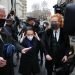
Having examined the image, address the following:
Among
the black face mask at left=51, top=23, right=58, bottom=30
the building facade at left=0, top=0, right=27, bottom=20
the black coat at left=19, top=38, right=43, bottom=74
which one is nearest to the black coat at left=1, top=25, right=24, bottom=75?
the building facade at left=0, top=0, right=27, bottom=20

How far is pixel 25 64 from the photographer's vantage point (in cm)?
745

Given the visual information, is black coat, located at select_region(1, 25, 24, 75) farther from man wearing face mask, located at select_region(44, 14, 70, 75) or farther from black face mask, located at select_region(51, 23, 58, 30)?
black face mask, located at select_region(51, 23, 58, 30)

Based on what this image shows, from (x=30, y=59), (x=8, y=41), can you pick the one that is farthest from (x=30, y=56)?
(x=8, y=41)

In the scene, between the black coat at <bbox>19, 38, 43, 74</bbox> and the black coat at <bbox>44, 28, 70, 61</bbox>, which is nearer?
the black coat at <bbox>44, 28, 70, 61</bbox>

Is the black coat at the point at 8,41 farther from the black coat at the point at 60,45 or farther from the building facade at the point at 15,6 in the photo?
the black coat at the point at 60,45

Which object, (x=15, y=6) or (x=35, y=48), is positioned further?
(x=15, y=6)

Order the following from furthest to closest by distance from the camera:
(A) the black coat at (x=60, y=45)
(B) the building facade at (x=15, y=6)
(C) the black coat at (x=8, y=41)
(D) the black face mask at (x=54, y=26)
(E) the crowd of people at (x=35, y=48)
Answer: (B) the building facade at (x=15, y=6) < (D) the black face mask at (x=54, y=26) < (A) the black coat at (x=60, y=45) < (C) the black coat at (x=8, y=41) < (E) the crowd of people at (x=35, y=48)

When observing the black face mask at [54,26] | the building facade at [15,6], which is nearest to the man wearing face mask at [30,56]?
the black face mask at [54,26]

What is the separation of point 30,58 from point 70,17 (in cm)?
475

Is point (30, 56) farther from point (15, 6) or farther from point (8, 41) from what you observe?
point (15, 6)

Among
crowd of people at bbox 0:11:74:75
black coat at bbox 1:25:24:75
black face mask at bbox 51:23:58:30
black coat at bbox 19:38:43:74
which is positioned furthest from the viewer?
black coat at bbox 19:38:43:74

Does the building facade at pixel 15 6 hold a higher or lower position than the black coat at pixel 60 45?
lower

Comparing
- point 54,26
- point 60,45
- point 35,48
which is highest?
point 54,26

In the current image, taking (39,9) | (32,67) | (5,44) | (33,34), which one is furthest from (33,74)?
(39,9)
